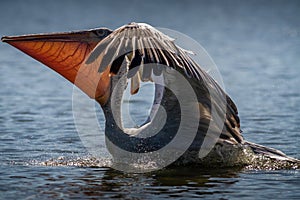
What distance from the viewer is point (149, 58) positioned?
26.8ft

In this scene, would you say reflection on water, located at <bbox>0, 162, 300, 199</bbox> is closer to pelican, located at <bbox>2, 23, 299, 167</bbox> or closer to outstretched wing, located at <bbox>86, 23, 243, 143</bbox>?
pelican, located at <bbox>2, 23, 299, 167</bbox>

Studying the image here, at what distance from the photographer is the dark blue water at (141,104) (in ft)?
26.2

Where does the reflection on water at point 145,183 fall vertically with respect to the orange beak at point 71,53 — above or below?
below

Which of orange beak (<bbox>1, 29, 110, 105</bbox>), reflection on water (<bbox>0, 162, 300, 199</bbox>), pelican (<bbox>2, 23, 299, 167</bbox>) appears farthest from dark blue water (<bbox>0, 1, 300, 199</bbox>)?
orange beak (<bbox>1, 29, 110, 105</bbox>)

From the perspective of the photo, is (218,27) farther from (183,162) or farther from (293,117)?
(183,162)

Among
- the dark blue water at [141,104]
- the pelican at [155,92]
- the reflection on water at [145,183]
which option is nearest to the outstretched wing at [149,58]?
the pelican at [155,92]

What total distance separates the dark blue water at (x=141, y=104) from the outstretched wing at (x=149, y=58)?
79 cm

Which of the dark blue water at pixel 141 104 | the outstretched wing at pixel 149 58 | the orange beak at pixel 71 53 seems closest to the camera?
the dark blue water at pixel 141 104

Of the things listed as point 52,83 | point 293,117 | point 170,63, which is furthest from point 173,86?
point 52,83

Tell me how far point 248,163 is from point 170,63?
1498mm

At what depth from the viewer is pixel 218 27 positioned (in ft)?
110

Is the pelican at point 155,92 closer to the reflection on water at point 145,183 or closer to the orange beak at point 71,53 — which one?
the orange beak at point 71,53

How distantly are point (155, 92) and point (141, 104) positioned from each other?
16.7ft

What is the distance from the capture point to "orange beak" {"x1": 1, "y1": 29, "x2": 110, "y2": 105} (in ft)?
28.9
